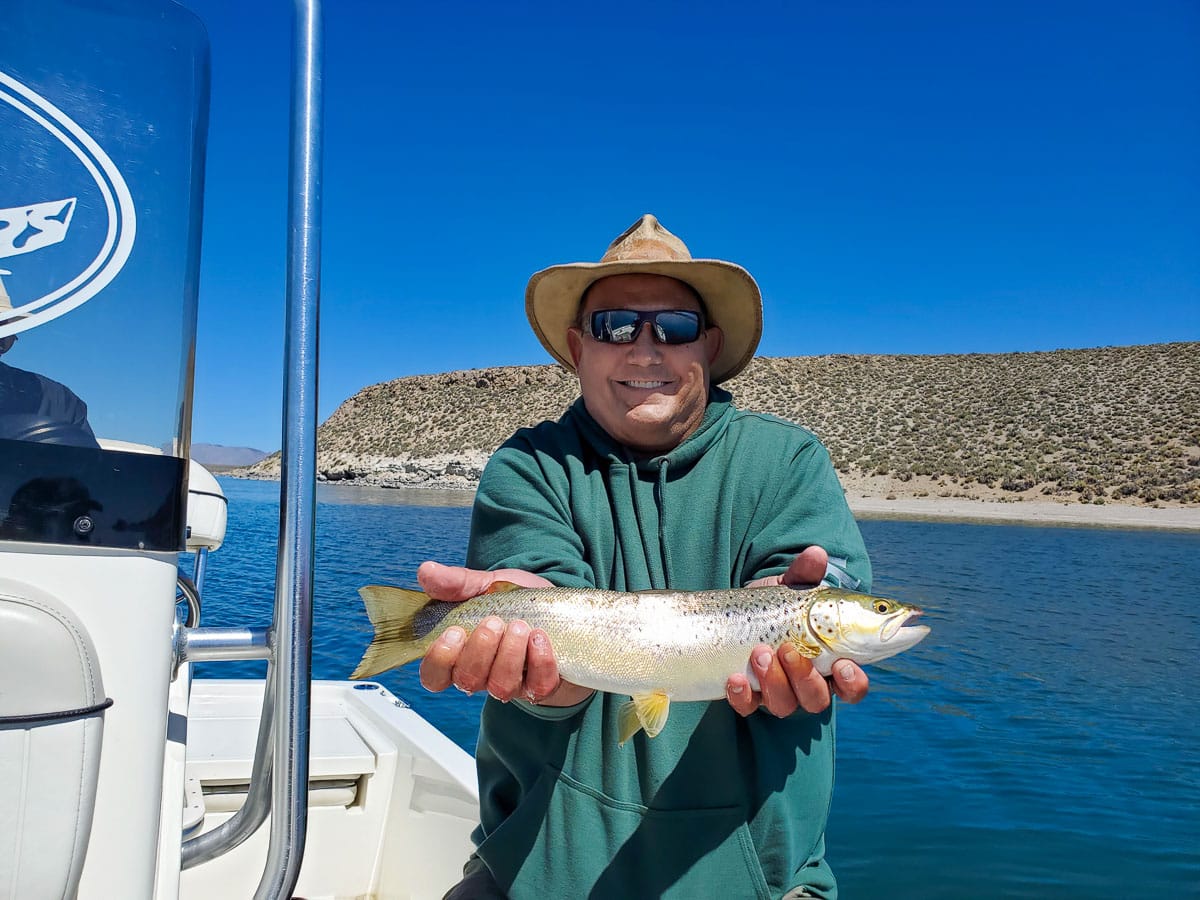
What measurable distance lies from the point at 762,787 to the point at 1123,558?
Result: 29909 mm

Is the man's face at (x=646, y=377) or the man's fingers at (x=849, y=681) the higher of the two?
the man's face at (x=646, y=377)

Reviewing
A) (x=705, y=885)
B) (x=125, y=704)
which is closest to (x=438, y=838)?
(x=705, y=885)

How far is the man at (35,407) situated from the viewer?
1.27 m

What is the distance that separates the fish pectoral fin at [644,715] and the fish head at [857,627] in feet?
1.45

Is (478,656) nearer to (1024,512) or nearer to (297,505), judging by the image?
(297,505)

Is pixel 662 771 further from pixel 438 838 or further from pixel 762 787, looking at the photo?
pixel 438 838

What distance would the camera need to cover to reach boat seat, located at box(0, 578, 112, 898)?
3.89ft

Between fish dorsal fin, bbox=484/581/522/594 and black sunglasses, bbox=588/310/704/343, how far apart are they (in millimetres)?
741

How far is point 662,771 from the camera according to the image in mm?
2176

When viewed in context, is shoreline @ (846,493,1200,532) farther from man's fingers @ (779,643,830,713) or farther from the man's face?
man's fingers @ (779,643,830,713)

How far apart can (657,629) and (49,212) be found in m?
1.57

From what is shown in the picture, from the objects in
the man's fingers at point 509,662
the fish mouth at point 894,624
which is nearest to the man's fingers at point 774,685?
the fish mouth at point 894,624

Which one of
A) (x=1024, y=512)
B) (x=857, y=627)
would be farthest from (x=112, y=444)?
(x=1024, y=512)

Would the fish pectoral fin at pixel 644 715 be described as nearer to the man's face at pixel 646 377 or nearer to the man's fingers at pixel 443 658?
the man's fingers at pixel 443 658
